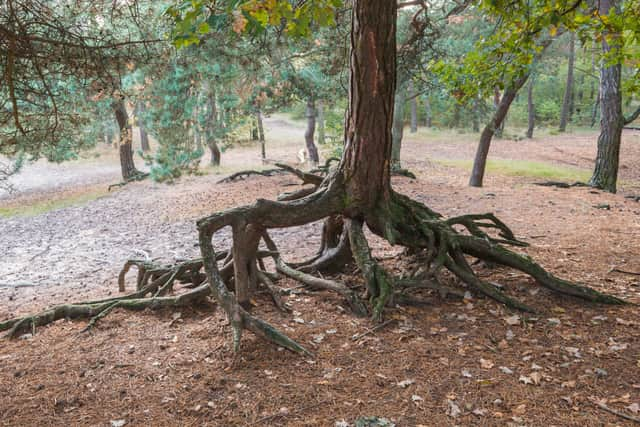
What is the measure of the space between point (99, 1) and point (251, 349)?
523cm

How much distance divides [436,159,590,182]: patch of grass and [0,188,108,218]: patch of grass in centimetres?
1544

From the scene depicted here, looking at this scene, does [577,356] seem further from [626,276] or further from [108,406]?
[108,406]

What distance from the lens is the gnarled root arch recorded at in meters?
4.60

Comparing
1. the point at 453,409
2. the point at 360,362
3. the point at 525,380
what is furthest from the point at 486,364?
the point at 360,362

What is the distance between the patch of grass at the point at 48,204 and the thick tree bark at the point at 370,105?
1493cm

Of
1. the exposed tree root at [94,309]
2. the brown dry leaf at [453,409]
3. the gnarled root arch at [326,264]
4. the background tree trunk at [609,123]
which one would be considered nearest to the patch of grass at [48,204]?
the exposed tree root at [94,309]

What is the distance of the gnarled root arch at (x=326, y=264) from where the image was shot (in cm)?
460

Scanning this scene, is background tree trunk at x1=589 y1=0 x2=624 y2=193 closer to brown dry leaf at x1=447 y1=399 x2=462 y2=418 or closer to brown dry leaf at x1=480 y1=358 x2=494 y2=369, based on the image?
brown dry leaf at x1=480 y1=358 x2=494 y2=369

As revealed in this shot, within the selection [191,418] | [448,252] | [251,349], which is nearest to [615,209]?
[448,252]

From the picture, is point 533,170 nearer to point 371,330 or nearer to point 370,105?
point 370,105

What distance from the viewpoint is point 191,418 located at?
3365 millimetres

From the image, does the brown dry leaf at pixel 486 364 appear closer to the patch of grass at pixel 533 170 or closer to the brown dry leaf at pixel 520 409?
the brown dry leaf at pixel 520 409

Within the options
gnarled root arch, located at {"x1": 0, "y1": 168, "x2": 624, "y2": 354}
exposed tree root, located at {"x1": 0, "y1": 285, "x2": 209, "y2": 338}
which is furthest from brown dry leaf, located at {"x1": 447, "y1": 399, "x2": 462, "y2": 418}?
exposed tree root, located at {"x1": 0, "y1": 285, "x2": 209, "y2": 338}

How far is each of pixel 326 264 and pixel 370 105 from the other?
2.19 metres
